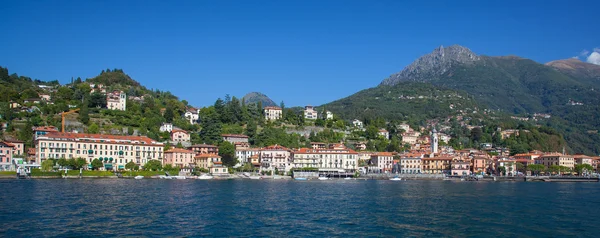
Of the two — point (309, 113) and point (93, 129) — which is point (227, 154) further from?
point (309, 113)

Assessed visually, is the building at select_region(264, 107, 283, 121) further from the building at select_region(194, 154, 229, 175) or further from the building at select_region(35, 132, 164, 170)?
the building at select_region(35, 132, 164, 170)

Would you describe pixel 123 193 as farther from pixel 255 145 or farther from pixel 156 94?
pixel 156 94

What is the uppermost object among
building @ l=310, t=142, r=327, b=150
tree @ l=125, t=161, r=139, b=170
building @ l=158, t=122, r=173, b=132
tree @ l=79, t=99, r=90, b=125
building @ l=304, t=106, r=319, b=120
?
building @ l=304, t=106, r=319, b=120

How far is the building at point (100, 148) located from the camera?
235 ft

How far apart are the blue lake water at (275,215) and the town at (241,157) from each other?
2921 centimetres

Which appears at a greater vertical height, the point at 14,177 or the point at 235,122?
the point at 235,122

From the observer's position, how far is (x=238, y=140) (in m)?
100

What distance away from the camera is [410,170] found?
100875 millimetres

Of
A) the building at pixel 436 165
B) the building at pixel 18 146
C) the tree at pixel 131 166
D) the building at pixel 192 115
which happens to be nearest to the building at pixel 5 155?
the building at pixel 18 146

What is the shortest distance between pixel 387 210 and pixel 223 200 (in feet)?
43.4

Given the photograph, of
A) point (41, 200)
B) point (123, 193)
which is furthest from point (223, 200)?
point (41, 200)

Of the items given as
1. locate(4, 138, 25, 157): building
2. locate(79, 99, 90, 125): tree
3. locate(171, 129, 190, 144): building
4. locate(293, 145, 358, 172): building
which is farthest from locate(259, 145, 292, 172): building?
locate(4, 138, 25, 157): building

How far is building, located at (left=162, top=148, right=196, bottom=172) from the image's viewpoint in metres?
83.2

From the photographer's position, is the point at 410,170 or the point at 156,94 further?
the point at 156,94
